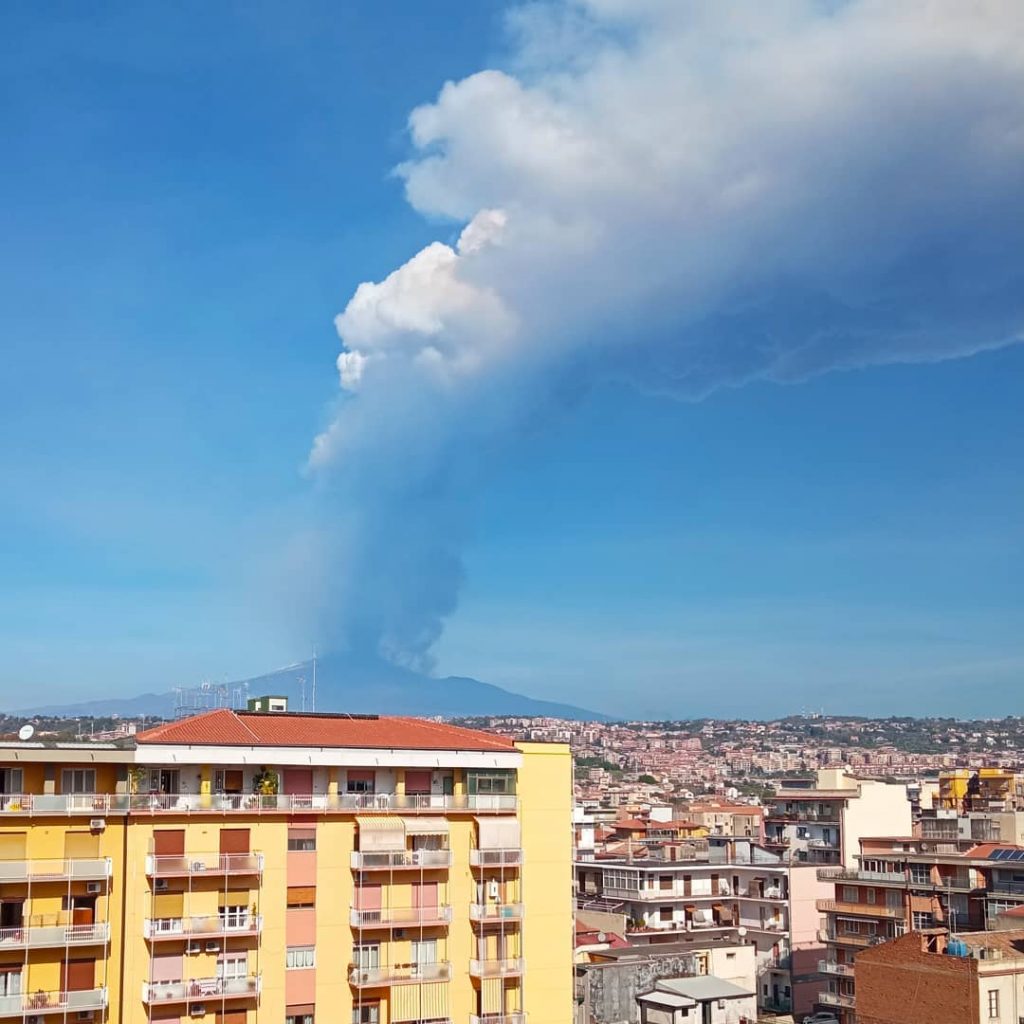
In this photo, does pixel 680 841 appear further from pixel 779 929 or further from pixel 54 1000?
pixel 54 1000

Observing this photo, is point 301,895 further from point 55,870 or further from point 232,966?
point 55,870

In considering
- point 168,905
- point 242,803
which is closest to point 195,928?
point 168,905

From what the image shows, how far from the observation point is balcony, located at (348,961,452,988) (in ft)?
144

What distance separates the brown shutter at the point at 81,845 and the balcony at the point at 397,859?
27.3ft


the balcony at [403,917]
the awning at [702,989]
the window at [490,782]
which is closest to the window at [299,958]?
the balcony at [403,917]

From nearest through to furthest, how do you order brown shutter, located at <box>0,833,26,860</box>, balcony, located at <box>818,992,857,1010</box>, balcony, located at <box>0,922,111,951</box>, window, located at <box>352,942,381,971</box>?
balcony, located at <box>0,922,111,951</box> < brown shutter, located at <box>0,833,26,860</box> < window, located at <box>352,942,381,971</box> < balcony, located at <box>818,992,857,1010</box>

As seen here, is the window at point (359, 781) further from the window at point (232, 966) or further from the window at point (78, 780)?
the window at point (78, 780)

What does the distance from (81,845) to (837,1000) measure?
4185 centimetres

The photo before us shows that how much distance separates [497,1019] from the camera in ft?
150

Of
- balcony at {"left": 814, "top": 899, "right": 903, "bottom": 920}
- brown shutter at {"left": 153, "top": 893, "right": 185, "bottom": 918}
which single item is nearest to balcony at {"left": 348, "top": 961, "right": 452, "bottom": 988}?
brown shutter at {"left": 153, "top": 893, "right": 185, "bottom": 918}

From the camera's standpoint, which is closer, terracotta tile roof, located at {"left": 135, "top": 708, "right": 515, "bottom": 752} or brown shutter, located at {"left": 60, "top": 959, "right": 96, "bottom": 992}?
brown shutter, located at {"left": 60, "top": 959, "right": 96, "bottom": 992}

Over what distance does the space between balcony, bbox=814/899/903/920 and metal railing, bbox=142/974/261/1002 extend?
3740 cm

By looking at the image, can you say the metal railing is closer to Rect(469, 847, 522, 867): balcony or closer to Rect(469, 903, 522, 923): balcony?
Rect(469, 903, 522, 923): balcony

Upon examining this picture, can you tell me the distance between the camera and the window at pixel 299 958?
4319 centimetres
